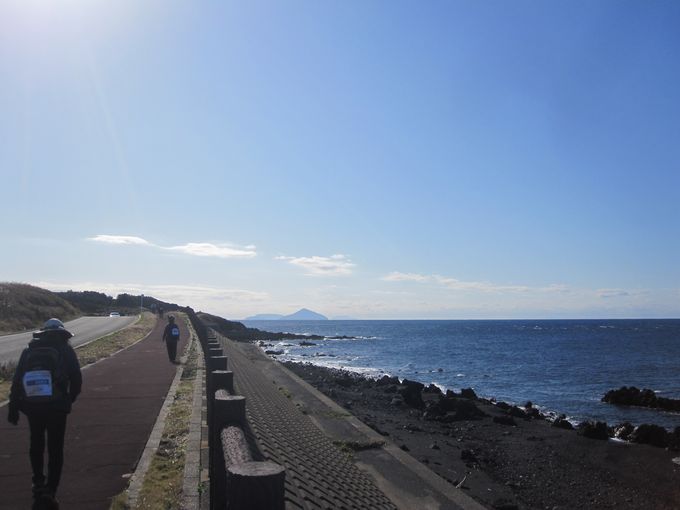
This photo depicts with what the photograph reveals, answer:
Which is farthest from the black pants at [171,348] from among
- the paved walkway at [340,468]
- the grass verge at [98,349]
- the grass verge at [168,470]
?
the grass verge at [168,470]

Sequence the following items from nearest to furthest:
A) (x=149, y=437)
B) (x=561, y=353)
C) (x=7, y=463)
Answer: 1. (x=7, y=463)
2. (x=149, y=437)
3. (x=561, y=353)

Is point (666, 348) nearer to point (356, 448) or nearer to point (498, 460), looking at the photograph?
point (498, 460)

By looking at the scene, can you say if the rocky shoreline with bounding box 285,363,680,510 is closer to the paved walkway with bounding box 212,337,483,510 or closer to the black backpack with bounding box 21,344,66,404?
the paved walkway with bounding box 212,337,483,510

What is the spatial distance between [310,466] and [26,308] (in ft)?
117

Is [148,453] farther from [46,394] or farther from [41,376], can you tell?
[41,376]

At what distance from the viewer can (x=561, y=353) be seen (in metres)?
53.2

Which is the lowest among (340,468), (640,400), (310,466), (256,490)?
(640,400)

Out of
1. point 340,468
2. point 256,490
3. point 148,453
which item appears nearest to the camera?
point 256,490

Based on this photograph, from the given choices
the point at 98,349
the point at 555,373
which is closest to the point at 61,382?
the point at 98,349

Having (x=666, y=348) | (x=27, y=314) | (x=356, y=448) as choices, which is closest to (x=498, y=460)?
(x=356, y=448)

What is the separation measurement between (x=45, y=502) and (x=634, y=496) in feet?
38.7

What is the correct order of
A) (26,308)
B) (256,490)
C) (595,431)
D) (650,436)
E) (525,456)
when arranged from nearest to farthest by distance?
(256,490)
(525,456)
(650,436)
(595,431)
(26,308)

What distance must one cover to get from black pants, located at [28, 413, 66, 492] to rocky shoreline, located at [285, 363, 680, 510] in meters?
7.99

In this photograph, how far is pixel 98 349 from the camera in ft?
62.4
